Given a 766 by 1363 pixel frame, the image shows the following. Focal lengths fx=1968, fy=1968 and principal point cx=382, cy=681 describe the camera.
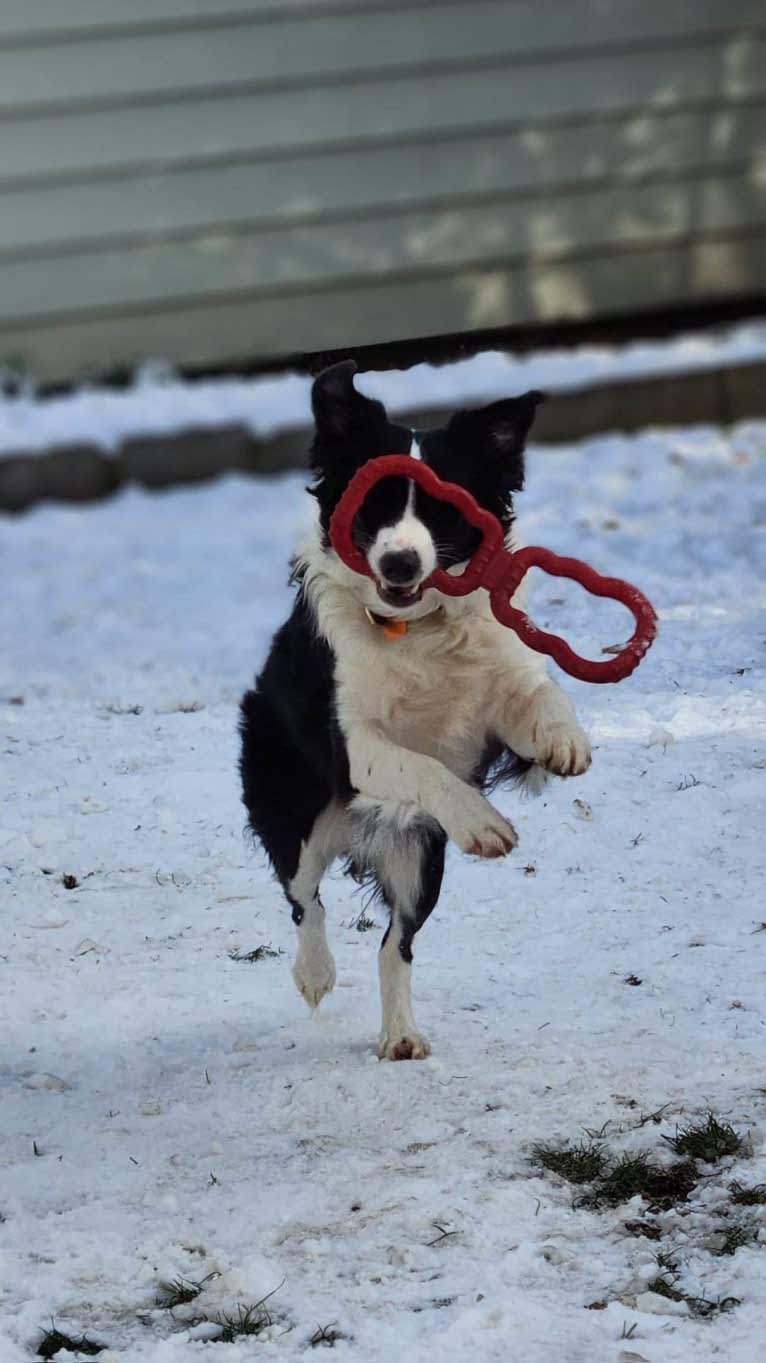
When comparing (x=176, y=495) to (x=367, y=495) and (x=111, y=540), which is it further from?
(x=367, y=495)

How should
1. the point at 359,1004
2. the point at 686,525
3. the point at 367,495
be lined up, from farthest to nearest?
the point at 686,525 < the point at 359,1004 < the point at 367,495

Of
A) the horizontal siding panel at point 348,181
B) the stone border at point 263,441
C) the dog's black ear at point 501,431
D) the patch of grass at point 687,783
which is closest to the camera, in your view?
the dog's black ear at point 501,431

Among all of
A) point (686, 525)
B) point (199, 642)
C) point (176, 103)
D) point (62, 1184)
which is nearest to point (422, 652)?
point (62, 1184)

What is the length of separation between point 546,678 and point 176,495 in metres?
5.20

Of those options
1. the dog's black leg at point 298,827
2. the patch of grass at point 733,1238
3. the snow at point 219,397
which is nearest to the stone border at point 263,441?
the snow at point 219,397

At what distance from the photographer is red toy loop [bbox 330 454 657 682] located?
12.9 feet

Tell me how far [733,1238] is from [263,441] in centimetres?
626

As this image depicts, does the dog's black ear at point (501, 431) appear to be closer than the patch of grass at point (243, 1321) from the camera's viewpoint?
No

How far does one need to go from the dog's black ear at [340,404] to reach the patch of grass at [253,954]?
1.45 m

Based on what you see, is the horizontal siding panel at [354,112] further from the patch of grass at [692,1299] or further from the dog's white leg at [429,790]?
the patch of grass at [692,1299]

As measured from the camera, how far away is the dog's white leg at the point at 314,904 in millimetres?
4633

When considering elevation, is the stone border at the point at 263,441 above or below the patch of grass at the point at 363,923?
above

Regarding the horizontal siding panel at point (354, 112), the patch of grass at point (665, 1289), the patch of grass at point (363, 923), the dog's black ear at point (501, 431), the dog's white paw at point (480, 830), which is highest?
the horizontal siding panel at point (354, 112)

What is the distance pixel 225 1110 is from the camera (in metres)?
4.11
